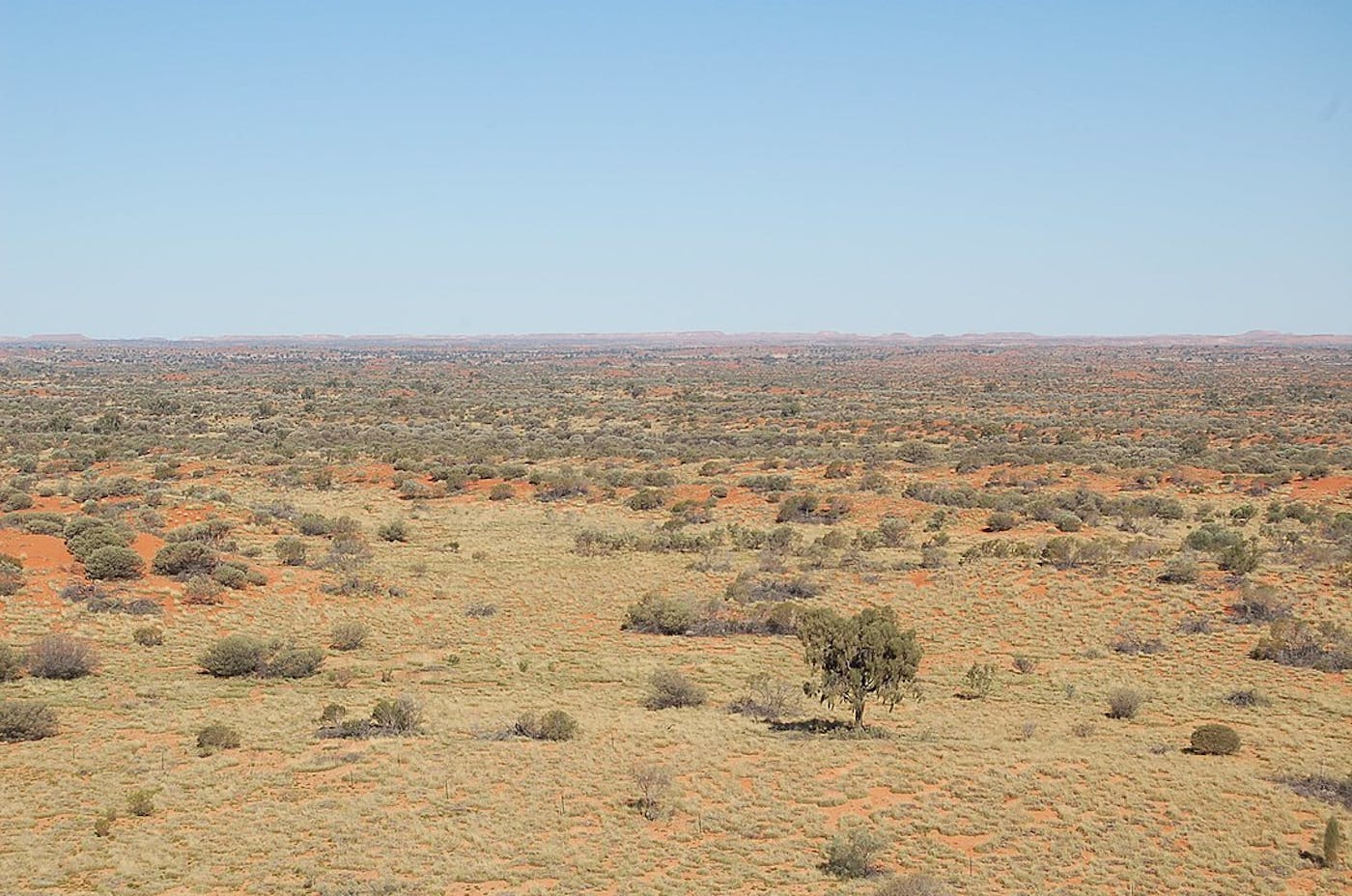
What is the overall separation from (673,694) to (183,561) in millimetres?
17845

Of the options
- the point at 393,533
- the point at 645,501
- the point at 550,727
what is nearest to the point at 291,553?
the point at 393,533

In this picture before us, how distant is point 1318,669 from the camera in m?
23.7

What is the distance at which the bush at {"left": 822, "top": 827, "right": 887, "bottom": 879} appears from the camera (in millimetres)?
13164

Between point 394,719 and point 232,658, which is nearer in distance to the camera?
point 394,719

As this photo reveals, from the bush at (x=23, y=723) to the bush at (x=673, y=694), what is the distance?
11318 millimetres

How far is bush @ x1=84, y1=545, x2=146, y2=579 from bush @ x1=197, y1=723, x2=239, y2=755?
13.7m

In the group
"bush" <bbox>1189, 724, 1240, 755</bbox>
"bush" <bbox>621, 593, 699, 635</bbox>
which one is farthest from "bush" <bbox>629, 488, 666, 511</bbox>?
"bush" <bbox>1189, 724, 1240, 755</bbox>

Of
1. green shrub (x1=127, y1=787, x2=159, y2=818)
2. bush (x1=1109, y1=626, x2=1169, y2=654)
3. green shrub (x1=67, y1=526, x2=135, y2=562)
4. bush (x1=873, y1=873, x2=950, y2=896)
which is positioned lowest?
bush (x1=1109, y1=626, x2=1169, y2=654)

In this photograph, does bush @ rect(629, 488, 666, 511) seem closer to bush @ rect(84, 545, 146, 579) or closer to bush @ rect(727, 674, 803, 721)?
bush @ rect(84, 545, 146, 579)

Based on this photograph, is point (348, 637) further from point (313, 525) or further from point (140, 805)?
point (313, 525)

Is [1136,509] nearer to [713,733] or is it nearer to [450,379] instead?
[713,733]

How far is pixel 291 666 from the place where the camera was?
2341cm

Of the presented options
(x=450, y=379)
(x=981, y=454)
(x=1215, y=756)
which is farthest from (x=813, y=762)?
(x=450, y=379)

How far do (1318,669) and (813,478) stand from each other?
98.7ft
